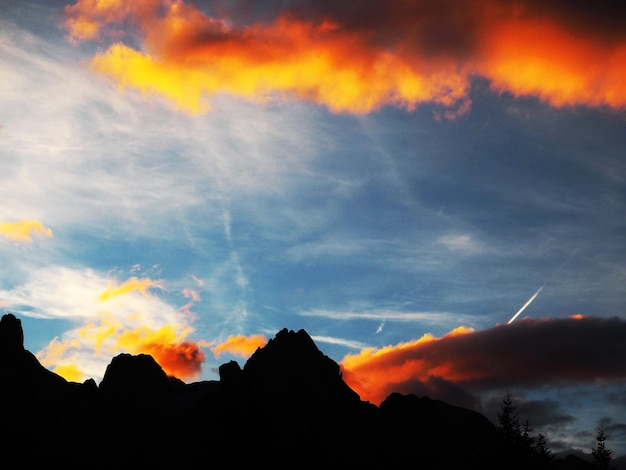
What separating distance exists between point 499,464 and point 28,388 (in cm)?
11726

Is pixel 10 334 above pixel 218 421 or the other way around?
above

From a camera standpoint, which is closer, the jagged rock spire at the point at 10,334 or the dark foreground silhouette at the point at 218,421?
the dark foreground silhouette at the point at 218,421

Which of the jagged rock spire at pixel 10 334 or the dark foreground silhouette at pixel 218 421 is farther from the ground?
the jagged rock spire at pixel 10 334

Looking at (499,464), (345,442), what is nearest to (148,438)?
(345,442)

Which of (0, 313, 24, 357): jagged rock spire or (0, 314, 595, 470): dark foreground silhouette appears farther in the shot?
(0, 313, 24, 357): jagged rock spire

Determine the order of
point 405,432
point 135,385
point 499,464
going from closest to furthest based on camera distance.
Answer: point 499,464 < point 135,385 < point 405,432

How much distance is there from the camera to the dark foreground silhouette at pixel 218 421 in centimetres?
13738

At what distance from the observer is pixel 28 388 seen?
14262cm

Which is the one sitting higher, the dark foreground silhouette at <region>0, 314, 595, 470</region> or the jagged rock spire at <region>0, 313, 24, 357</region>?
the jagged rock spire at <region>0, 313, 24, 357</region>

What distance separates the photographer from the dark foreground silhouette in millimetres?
137375

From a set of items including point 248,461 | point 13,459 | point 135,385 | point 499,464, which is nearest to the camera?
point 499,464

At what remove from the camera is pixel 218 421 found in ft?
489

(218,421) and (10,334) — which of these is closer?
(10,334)

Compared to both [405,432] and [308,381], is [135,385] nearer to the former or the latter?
[308,381]
